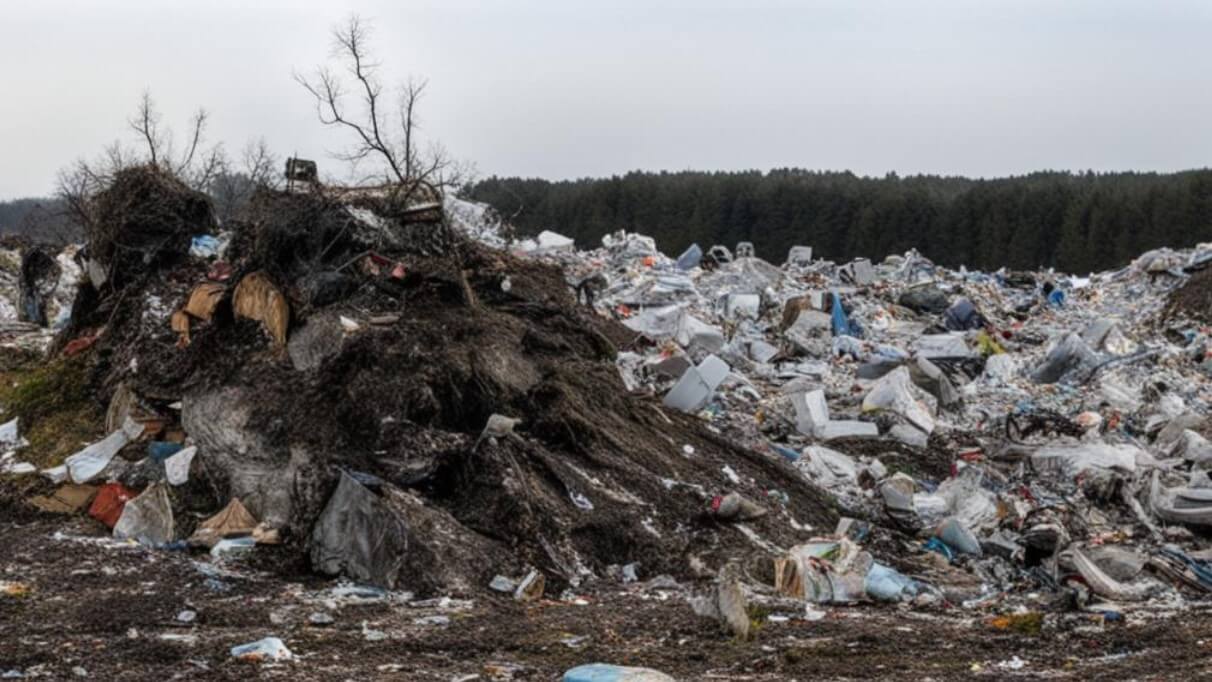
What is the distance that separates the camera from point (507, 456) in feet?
20.0

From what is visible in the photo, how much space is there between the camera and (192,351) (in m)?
7.04

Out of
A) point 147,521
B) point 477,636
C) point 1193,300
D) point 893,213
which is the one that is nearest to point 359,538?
point 477,636

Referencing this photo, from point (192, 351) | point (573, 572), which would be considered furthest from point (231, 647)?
point (192, 351)

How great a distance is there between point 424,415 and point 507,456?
541 millimetres

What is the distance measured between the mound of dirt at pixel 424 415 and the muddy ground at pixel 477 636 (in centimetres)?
44

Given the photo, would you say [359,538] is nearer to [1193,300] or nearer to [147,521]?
[147,521]

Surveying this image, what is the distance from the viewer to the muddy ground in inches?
159

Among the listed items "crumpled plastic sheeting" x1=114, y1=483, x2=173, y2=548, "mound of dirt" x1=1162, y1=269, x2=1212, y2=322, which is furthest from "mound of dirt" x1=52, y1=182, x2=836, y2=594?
"mound of dirt" x1=1162, y1=269, x2=1212, y2=322

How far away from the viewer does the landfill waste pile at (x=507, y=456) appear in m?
5.47

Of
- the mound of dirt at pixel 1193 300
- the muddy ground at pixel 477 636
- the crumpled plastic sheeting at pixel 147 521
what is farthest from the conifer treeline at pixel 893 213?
the muddy ground at pixel 477 636

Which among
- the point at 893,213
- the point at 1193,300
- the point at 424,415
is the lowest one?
the point at 424,415

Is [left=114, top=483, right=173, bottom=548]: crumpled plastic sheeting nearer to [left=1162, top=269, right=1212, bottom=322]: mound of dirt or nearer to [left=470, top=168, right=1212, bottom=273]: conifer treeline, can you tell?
[left=1162, top=269, right=1212, bottom=322]: mound of dirt

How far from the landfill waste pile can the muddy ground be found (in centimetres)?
7

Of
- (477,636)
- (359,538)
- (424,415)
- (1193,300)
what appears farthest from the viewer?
(1193,300)
